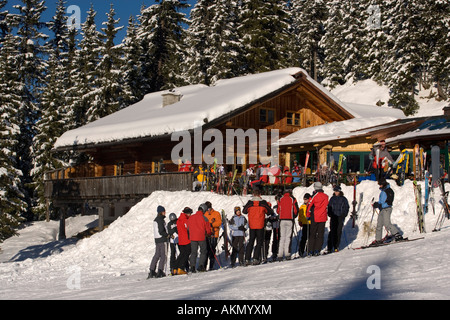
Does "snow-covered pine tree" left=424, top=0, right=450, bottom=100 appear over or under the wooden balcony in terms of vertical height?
over

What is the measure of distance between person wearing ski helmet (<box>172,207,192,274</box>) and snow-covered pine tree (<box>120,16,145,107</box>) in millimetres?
31075

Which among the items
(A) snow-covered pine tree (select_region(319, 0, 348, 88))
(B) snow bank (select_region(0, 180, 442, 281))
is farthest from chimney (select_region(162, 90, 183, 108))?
(A) snow-covered pine tree (select_region(319, 0, 348, 88))

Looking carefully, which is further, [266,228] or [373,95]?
[373,95]

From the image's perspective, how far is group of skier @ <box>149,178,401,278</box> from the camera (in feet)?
42.7

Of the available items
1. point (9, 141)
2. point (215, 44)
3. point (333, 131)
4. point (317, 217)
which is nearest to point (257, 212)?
point (317, 217)

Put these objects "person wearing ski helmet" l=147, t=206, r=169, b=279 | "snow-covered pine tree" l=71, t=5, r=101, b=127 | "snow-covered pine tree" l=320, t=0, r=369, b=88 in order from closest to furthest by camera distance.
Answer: "person wearing ski helmet" l=147, t=206, r=169, b=279 → "snow-covered pine tree" l=71, t=5, r=101, b=127 → "snow-covered pine tree" l=320, t=0, r=369, b=88

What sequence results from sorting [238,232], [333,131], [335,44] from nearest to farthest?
1. [238,232]
2. [333,131]
3. [335,44]

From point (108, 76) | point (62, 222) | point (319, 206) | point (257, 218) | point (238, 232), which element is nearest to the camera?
point (257, 218)

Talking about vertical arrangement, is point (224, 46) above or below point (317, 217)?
above

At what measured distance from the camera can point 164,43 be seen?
45969 mm

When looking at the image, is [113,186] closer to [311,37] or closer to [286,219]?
[286,219]

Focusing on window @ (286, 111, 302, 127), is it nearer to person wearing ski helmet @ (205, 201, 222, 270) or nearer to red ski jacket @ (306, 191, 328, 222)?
person wearing ski helmet @ (205, 201, 222, 270)

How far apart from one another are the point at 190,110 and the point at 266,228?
528 inches
